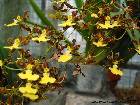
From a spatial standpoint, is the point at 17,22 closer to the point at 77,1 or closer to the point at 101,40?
the point at 101,40

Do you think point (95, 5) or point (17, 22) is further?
point (95, 5)

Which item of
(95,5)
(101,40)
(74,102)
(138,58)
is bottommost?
(74,102)

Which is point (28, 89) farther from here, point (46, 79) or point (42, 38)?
point (42, 38)

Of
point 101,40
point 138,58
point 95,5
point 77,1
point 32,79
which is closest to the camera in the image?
point 32,79

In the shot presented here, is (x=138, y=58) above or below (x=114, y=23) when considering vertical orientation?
below

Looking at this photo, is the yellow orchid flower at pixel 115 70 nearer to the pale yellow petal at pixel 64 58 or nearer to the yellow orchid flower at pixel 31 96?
the pale yellow petal at pixel 64 58

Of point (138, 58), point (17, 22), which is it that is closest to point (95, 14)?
point (17, 22)

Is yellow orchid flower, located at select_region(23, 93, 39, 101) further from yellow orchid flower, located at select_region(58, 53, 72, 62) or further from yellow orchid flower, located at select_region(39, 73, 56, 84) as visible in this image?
yellow orchid flower, located at select_region(58, 53, 72, 62)

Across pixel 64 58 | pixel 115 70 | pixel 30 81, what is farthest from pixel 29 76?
pixel 115 70

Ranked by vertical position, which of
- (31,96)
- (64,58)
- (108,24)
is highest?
(108,24)

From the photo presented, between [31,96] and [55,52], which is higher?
[55,52]

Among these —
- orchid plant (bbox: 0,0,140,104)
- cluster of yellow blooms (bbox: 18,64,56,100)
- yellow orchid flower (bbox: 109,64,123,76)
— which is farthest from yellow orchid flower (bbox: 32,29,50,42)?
yellow orchid flower (bbox: 109,64,123,76)
